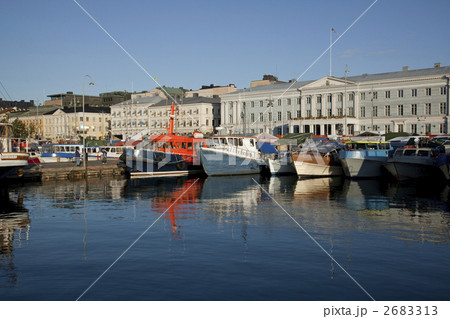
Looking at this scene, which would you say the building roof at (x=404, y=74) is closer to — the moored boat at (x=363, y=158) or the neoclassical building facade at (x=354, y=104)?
the neoclassical building facade at (x=354, y=104)

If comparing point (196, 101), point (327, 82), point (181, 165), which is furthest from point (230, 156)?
point (196, 101)

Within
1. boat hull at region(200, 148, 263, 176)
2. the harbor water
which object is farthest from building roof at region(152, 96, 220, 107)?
the harbor water

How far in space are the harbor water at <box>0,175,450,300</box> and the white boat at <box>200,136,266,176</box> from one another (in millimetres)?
14821

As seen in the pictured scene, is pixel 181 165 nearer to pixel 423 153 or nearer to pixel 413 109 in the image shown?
pixel 423 153

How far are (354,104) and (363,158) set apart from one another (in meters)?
61.6

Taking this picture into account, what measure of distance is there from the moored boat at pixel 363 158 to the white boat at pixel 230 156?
10.8 meters

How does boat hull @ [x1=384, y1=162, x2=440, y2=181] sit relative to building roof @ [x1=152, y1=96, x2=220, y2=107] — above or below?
below

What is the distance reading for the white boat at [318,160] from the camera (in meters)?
55.7

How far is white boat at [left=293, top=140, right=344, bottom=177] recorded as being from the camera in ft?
183

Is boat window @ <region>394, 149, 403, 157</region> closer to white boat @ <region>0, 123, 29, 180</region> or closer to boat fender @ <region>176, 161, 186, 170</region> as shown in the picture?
boat fender @ <region>176, 161, 186, 170</region>

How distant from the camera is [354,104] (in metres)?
112

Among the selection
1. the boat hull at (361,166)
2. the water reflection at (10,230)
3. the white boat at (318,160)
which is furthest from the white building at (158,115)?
the water reflection at (10,230)

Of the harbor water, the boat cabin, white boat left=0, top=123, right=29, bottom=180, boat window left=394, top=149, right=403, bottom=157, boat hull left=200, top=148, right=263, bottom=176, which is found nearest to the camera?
the harbor water

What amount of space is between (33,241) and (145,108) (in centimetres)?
13800
